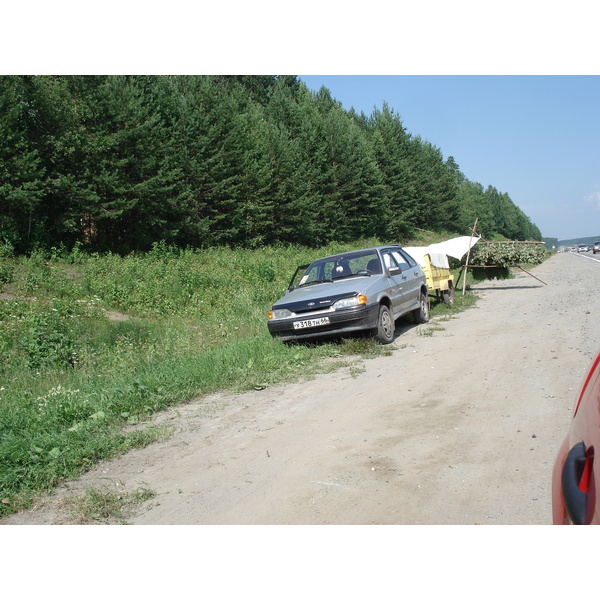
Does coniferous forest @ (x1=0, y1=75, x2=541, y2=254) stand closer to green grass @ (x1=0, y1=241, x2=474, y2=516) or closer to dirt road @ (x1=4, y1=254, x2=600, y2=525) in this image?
green grass @ (x1=0, y1=241, x2=474, y2=516)

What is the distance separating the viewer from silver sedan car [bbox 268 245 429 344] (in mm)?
9070

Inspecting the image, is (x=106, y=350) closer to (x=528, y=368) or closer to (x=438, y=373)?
(x=438, y=373)

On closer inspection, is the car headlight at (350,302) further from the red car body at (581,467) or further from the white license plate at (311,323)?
the red car body at (581,467)

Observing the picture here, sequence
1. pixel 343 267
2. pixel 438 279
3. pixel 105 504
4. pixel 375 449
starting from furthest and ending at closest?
pixel 438 279
pixel 343 267
pixel 375 449
pixel 105 504

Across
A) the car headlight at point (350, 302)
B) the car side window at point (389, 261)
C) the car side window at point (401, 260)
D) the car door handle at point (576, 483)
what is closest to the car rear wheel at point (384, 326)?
the car headlight at point (350, 302)

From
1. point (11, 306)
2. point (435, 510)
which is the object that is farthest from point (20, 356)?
point (435, 510)

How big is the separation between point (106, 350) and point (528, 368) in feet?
23.0

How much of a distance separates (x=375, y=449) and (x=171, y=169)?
76.3ft

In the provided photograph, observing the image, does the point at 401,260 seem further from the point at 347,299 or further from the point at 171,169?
the point at 171,169

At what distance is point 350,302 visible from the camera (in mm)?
9055

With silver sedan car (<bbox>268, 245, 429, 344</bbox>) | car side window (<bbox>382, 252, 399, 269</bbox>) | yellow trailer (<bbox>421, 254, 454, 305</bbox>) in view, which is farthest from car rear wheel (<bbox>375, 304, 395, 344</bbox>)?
yellow trailer (<bbox>421, 254, 454, 305</bbox>)

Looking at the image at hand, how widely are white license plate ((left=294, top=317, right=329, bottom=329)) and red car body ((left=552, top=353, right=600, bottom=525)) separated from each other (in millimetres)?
6914

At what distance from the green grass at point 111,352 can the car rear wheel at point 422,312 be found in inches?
76.3

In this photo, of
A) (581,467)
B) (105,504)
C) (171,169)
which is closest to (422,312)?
(105,504)
